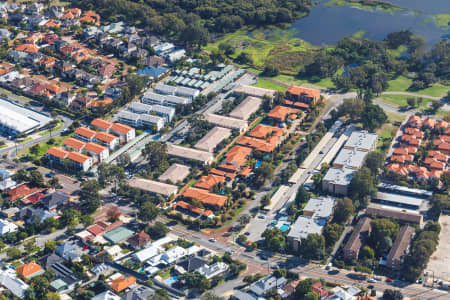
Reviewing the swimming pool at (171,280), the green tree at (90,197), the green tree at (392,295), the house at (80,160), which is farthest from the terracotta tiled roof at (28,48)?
the green tree at (392,295)

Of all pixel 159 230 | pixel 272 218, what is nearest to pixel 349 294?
A: pixel 272 218

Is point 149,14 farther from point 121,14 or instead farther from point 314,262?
point 314,262

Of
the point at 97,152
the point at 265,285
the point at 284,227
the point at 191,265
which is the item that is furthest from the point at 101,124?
the point at 265,285

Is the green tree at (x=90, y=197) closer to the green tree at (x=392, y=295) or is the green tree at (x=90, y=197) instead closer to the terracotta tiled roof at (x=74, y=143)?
the terracotta tiled roof at (x=74, y=143)

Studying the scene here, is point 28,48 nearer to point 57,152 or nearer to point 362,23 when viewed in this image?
point 57,152

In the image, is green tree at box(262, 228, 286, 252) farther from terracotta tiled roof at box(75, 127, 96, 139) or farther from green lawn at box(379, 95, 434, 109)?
green lawn at box(379, 95, 434, 109)

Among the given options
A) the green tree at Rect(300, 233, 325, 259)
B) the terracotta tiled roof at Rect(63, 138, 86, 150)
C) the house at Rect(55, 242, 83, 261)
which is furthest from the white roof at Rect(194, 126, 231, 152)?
the house at Rect(55, 242, 83, 261)
